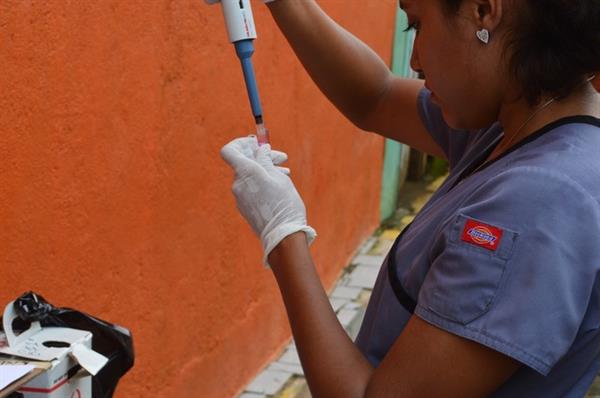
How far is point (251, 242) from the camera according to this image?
3.26 metres

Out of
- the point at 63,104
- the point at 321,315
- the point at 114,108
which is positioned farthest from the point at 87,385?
the point at 114,108

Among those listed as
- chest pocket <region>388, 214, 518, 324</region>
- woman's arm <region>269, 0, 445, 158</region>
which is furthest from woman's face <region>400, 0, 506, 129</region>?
woman's arm <region>269, 0, 445, 158</region>

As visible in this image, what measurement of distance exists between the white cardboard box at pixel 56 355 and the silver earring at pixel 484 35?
84cm

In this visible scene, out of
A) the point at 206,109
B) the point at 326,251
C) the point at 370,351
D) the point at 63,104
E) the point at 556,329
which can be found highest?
the point at 63,104

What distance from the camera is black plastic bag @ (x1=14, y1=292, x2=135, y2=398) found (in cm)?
142

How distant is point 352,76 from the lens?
2043 mm

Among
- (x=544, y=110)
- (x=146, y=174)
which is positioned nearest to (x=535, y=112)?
(x=544, y=110)

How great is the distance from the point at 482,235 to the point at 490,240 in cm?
2

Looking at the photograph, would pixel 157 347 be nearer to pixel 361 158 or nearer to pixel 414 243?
pixel 414 243

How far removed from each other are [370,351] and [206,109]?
Result: 148 centimetres

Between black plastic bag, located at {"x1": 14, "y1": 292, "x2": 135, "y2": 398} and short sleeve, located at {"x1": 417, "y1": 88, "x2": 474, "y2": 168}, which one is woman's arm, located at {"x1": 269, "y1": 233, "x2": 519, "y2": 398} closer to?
black plastic bag, located at {"x1": 14, "y1": 292, "x2": 135, "y2": 398}

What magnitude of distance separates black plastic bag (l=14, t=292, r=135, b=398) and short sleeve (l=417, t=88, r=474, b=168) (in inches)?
33.5

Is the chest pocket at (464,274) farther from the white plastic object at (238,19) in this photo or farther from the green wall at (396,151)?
the green wall at (396,151)

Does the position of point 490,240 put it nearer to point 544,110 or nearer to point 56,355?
point 544,110
